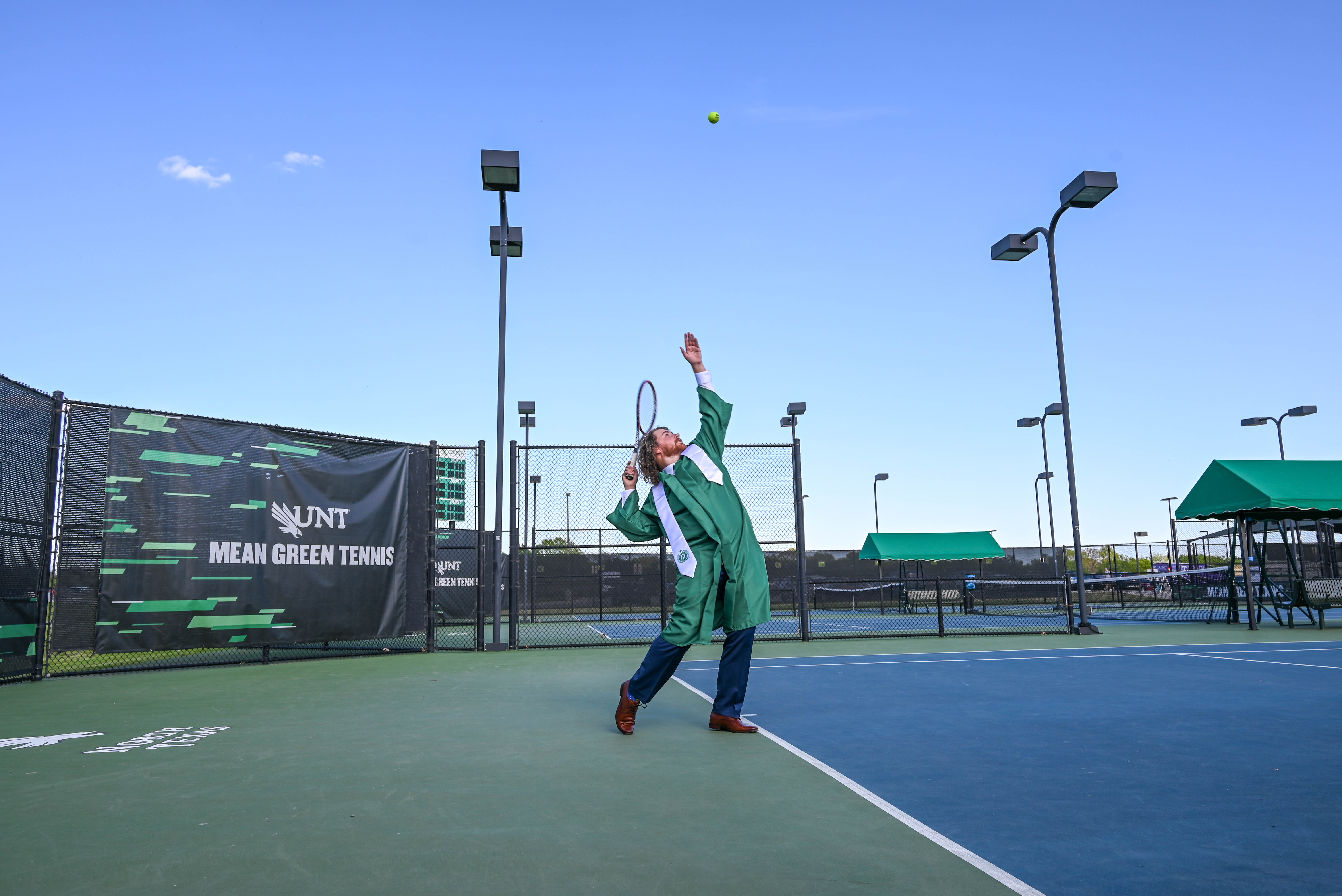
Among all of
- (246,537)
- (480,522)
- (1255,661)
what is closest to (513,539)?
(480,522)

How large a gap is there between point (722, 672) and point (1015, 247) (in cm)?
1180

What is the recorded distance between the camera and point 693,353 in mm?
5891

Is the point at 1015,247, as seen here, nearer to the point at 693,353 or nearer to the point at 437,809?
the point at 693,353

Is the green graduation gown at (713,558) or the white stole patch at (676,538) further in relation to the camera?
the white stole patch at (676,538)

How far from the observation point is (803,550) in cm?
1309

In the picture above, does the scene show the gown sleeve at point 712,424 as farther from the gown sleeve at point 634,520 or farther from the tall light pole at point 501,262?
the tall light pole at point 501,262

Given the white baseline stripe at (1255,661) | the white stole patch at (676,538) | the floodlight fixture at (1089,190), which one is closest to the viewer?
the white stole patch at (676,538)

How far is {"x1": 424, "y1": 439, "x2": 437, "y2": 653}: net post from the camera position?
11.8 metres

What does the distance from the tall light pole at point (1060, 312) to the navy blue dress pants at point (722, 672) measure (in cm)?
1055

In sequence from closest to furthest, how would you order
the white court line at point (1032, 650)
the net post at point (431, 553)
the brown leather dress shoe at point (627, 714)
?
the brown leather dress shoe at point (627, 714)
the white court line at point (1032, 650)
the net post at point (431, 553)

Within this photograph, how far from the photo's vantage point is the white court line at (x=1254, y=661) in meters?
8.49

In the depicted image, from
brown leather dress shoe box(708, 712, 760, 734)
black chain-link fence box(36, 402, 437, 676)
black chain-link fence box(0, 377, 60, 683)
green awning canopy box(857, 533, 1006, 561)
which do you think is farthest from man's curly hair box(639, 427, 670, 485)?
green awning canopy box(857, 533, 1006, 561)

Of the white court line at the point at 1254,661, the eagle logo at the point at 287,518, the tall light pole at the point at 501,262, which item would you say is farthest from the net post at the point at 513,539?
the white court line at the point at 1254,661

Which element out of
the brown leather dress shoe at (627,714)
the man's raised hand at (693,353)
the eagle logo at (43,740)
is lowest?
the eagle logo at (43,740)
